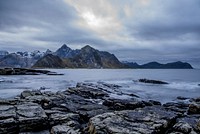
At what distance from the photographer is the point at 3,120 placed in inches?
537

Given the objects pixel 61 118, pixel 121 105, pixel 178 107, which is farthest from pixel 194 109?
Answer: pixel 61 118

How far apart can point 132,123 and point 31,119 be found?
6.26m

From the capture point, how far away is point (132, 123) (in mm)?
12547

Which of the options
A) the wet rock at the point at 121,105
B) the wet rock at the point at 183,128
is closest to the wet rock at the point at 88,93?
the wet rock at the point at 121,105

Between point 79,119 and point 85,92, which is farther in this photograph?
point 85,92

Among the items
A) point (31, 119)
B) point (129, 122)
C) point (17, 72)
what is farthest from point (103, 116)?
point (17, 72)

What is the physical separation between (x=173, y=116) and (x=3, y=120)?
34.6ft

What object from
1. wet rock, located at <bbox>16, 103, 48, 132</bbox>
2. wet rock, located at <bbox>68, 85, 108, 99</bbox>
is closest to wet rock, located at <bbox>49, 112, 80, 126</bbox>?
wet rock, located at <bbox>16, 103, 48, 132</bbox>

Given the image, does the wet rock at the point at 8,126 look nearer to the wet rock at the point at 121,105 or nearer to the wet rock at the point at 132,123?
the wet rock at the point at 132,123

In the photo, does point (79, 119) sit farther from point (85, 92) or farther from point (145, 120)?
point (85, 92)

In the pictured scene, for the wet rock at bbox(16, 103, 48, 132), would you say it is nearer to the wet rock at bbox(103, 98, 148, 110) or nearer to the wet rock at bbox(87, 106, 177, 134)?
the wet rock at bbox(87, 106, 177, 134)

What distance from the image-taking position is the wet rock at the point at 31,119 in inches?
544

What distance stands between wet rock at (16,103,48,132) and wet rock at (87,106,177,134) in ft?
11.3

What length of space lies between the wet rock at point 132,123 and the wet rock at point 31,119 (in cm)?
344
